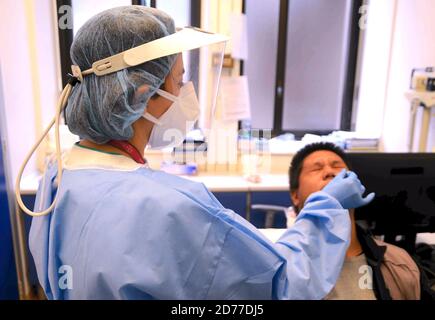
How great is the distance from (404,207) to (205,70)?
719mm

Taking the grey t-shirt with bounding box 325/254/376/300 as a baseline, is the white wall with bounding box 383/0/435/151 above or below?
above

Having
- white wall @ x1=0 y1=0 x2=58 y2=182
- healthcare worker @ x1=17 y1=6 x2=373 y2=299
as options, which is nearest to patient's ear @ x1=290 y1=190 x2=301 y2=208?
healthcare worker @ x1=17 y1=6 x2=373 y2=299

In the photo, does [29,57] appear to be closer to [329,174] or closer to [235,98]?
[235,98]

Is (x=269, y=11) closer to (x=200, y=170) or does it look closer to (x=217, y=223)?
(x=200, y=170)

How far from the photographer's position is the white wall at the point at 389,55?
43.0 inches

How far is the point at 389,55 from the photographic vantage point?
119 centimetres

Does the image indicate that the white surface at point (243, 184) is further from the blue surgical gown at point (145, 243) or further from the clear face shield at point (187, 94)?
the blue surgical gown at point (145, 243)

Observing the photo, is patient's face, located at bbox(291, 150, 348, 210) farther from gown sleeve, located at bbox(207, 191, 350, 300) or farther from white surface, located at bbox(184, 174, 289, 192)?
gown sleeve, located at bbox(207, 191, 350, 300)

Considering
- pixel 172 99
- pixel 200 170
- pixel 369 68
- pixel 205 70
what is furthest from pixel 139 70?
pixel 369 68

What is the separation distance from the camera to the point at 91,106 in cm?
67

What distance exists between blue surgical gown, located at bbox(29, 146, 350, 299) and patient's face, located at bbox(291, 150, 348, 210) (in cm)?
53

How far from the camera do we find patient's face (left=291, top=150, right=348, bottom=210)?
3.98 feet

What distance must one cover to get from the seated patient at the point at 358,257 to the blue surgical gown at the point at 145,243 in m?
0.42

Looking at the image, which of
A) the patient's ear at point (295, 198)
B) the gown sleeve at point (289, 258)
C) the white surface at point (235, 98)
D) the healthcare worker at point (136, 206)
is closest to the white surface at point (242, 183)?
the patient's ear at point (295, 198)
